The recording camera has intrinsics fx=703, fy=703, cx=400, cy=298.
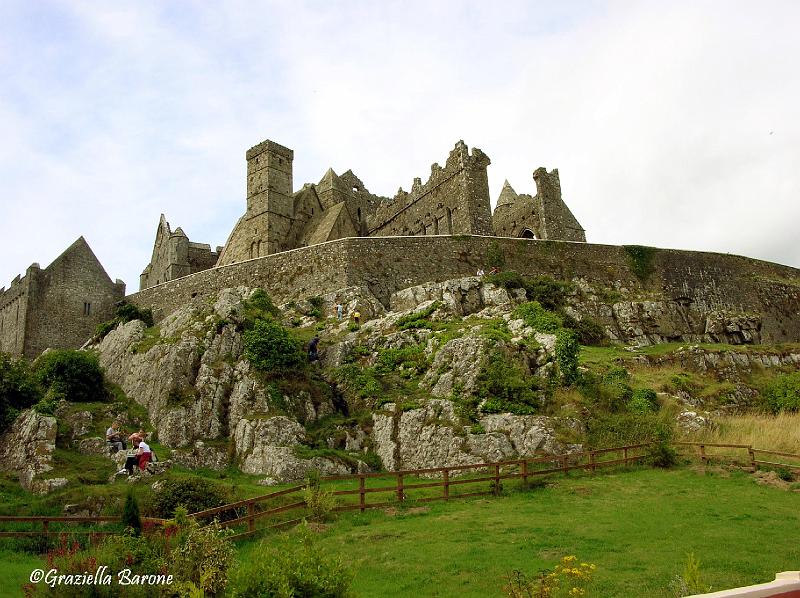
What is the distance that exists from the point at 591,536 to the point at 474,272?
26028 mm

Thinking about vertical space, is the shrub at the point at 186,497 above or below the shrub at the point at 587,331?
below

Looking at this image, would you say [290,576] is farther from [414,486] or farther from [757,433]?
[757,433]

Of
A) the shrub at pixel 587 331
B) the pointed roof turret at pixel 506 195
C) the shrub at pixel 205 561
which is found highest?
the pointed roof turret at pixel 506 195

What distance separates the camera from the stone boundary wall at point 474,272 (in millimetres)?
39250

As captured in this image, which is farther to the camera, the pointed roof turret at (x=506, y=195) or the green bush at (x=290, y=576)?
the pointed roof turret at (x=506, y=195)

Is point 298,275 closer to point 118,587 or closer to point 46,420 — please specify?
point 46,420

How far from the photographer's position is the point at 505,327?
101ft

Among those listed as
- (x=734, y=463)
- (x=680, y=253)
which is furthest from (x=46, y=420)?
(x=680, y=253)

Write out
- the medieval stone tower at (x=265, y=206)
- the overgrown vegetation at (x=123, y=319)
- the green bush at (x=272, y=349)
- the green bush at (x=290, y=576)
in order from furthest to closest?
1. the medieval stone tower at (x=265, y=206)
2. the overgrown vegetation at (x=123, y=319)
3. the green bush at (x=272, y=349)
4. the green bush at (x=290, y=576)

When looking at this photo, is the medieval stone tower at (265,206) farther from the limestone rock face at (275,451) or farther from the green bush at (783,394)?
the green bush at (783,394)

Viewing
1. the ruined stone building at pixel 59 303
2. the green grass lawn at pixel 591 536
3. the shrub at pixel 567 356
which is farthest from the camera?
the ruined stone building at pixel 59 303

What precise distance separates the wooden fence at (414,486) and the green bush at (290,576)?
7036mm

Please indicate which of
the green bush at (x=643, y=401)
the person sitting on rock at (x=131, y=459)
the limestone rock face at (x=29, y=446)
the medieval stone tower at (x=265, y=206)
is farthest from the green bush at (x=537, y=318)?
the medieval stone tower at (x=265, y=206)

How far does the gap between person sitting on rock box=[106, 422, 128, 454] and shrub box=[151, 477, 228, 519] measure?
268 inches
